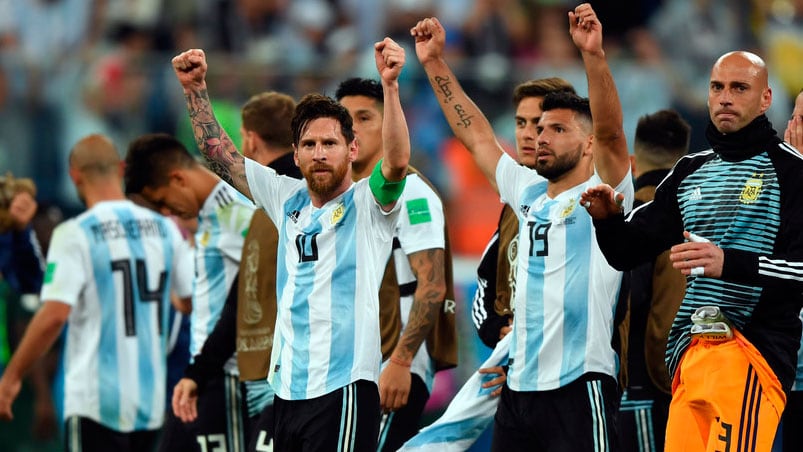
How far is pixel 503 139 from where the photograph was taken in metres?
12.9

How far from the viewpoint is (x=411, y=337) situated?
6730mm

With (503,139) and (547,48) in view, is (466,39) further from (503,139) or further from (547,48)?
(503,139)

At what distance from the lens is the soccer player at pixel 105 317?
844 centimetres

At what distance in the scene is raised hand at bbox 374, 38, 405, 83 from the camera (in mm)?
5824

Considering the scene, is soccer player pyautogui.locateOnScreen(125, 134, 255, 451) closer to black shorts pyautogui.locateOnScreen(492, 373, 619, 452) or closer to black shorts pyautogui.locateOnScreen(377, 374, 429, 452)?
black shorts pyautogui.locateOnScreen(377, 374, 429, 452)

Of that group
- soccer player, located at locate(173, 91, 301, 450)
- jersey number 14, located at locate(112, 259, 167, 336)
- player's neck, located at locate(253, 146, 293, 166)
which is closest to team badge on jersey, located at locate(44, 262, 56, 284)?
jersey number 14, located at locate(112, 259, 167, 336)

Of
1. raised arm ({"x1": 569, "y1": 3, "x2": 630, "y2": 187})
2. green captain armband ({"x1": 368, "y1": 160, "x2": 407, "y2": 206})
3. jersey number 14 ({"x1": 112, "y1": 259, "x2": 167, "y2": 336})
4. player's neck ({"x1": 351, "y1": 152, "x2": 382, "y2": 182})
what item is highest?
raised arm ({"x1": 569, "y1": 3, "x2": 630, "y2": 187})

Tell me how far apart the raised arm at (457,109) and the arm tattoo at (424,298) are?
62cm

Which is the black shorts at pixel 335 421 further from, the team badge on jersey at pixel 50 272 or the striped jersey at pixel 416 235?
the team badge on jersey at pixel 50 272

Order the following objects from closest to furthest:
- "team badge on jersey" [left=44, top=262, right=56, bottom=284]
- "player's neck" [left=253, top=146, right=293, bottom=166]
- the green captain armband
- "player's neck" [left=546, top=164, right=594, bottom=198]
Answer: the green captain armband
"player's neck" [left=546, top=164, right=594, bottom=198]
"player's neck" [left=253, top=146, right=293, bottom=166]
"team badge on jersey" [left=44, top=262, right=56, bottom=284]

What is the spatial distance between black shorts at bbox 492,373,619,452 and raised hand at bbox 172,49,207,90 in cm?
225

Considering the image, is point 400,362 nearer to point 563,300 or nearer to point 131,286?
point 563,300

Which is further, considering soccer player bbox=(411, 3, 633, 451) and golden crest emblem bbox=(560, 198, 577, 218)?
golden crest emblem bbox=(560, 198, 577, 218)

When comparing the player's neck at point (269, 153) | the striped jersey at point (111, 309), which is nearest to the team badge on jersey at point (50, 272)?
the striped jersey at point (111, 309)
